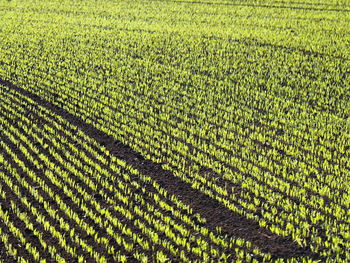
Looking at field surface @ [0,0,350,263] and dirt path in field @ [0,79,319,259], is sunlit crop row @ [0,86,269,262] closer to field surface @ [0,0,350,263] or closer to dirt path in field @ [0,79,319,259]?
field surface @ [0,0,350,263]

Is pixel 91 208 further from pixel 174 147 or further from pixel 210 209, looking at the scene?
pixel 174 147

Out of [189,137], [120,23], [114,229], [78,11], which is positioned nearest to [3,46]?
[120,23]

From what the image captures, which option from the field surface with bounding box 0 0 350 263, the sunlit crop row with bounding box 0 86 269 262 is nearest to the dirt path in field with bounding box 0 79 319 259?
→ the field surface with bounding box 0 0 350 263

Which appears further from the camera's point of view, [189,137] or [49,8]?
[49,8]

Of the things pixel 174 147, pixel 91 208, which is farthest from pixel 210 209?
pixel 174 147

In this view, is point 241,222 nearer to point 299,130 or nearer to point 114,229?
point 114,229

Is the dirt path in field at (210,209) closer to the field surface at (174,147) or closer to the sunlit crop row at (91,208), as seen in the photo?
the field surface at (174,147)
